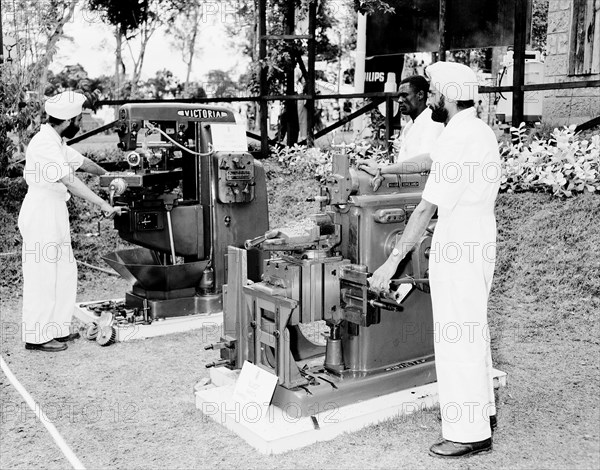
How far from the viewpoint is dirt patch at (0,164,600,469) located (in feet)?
11.7

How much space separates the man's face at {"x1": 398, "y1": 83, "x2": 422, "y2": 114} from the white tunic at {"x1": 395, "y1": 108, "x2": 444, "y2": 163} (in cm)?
12

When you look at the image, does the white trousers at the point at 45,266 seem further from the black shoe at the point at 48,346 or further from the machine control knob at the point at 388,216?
the machine control knob at the point at 388,216

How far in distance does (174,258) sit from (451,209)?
297 centimetres

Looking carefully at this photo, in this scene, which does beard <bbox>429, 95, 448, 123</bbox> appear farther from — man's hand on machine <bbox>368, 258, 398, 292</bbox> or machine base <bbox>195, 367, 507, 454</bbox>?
machine base <bbox>195, 367, 507, 454</bbox>

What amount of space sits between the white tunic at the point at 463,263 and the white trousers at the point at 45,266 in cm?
291

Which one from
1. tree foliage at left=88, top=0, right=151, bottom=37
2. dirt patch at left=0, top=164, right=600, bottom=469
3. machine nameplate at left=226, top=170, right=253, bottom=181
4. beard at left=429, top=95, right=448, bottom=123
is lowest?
dirt patch at left=0, top=164, right=600, bottom=469

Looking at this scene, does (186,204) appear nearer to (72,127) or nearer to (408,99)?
(72,127)

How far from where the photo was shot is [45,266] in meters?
5.25

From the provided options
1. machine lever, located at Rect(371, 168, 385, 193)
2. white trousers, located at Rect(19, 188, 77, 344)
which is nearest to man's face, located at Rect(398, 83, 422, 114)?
machine lever, located at Rect(371, 168, 385, 193)

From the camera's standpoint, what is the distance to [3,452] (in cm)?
364

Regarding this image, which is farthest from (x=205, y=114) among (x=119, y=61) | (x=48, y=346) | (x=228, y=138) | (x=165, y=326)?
(x=119, y=61)

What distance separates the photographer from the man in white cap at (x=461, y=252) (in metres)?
3.34

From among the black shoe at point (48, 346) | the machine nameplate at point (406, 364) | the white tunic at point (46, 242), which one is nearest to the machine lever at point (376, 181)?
the machine nameplate at point (406, 364)

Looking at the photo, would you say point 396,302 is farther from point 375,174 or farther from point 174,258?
point 174,258
